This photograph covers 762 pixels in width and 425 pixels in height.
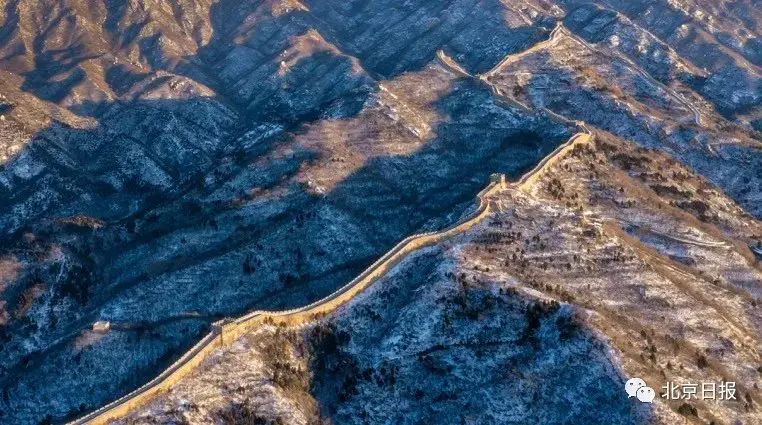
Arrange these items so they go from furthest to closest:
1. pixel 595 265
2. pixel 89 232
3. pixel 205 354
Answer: pixel 89 232, pixel 595 265, pixel 205 354

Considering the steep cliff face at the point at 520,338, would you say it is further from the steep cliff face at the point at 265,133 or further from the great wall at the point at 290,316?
the steep cliff face at the point at 265,133

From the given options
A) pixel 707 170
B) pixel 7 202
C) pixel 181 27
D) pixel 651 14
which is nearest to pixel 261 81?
pixel 181 27

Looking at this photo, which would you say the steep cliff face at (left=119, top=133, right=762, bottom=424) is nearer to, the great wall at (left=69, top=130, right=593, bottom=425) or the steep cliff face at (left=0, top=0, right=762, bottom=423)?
the great wall at (left=69, top=130, right=593, bottom=425)

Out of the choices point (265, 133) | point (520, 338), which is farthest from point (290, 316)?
point (265, 133)

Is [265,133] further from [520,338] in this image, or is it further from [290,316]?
[520,338]

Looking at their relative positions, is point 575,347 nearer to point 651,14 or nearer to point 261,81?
point 261,81
